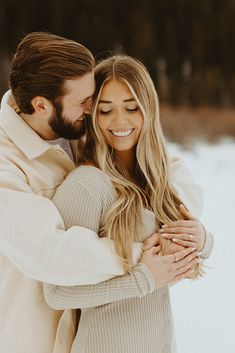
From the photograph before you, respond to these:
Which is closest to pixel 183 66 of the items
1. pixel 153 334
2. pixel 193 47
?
pixel 193 47

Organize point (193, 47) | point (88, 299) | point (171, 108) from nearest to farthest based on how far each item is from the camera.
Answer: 1. point (88, 299)
2. point (193, 47)
3. point (171, 108)

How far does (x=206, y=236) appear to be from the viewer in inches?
54.7

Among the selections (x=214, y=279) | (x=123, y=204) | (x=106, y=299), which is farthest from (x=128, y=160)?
(x=214, y=279)

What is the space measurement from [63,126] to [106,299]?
1.61ft

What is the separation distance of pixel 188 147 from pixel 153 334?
2531mm

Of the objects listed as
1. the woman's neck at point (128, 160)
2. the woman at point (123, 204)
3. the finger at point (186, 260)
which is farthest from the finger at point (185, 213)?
the woman's neck at point (128, 160)

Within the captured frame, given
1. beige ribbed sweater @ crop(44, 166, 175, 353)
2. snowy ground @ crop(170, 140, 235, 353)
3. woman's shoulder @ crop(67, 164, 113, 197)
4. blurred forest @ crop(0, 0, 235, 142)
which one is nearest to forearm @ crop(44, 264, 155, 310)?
beige ribbed sweater @ crop(44, 166, 175, 353)

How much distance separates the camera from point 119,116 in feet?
4.68

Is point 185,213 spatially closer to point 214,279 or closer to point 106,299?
point 106,299

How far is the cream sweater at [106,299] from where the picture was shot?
3.93 feet

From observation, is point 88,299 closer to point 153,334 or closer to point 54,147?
point 153,334

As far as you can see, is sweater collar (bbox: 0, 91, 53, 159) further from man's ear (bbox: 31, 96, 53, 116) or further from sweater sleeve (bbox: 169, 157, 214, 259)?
sweater sleeve (bbox: 169, 157, 214, 259)

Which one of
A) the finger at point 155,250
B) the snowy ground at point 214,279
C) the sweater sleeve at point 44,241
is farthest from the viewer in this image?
the snowy ground at point 214,279

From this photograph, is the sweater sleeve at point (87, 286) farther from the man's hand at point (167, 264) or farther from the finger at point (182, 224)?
Result: the finger at point (182, 224)
